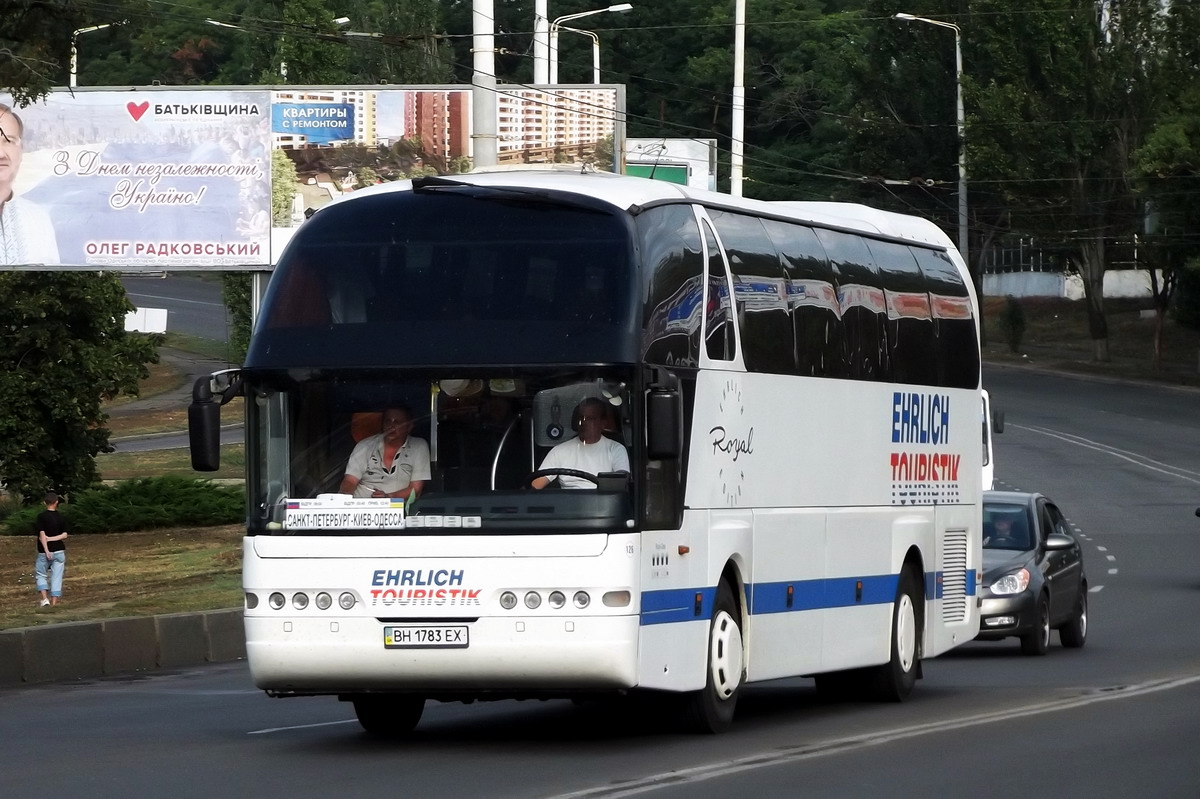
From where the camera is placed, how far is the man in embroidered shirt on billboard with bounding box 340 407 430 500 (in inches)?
459

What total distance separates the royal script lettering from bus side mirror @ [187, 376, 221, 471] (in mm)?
2897

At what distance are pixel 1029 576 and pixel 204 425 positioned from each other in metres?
10.9

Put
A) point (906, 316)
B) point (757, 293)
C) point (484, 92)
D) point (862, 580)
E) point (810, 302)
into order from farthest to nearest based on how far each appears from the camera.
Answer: point (484, 92) → point (906, 316) → point (862, 580) → point (810, 302) → point (757, 293)

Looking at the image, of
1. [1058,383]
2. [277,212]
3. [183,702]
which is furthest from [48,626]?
[1058,383]

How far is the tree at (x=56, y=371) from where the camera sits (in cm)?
3862

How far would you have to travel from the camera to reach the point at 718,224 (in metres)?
13.3

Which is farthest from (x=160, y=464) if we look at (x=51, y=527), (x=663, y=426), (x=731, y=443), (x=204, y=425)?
(x=663, y=426)

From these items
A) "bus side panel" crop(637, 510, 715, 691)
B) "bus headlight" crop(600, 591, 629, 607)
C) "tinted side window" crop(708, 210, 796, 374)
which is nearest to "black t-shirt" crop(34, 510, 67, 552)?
"tinted side window" crop(708, 210, 796, 374)

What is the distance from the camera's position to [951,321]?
1741cm

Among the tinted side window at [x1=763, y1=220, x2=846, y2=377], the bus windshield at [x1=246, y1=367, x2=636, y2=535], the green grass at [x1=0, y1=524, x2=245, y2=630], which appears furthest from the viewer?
the green grass at [x1=0, y1=524, x2=245, y2=630]

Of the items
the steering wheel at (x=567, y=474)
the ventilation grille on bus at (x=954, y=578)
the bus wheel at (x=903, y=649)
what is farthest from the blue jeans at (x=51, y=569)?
the steering wheel at (x=567, y=474)

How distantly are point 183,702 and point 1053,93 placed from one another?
217ft

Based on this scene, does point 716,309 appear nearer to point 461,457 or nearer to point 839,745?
point 461,457

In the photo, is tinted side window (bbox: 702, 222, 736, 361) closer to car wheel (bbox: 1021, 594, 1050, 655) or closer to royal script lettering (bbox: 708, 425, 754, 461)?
royal script lettering (bbox: 708, 425, 754, 461)
